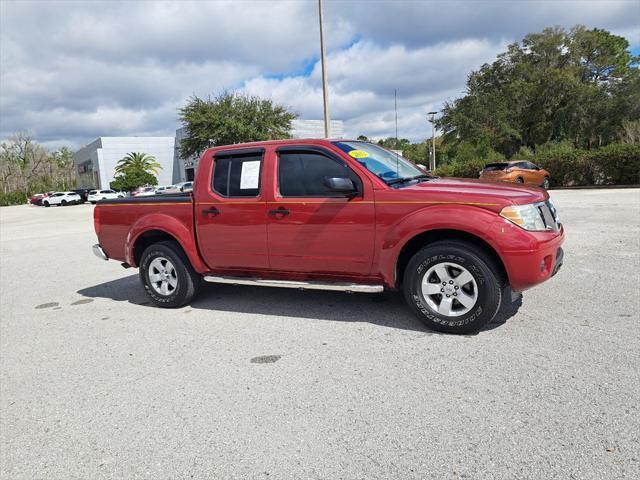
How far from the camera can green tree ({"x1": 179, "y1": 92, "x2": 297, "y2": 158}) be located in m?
38.0

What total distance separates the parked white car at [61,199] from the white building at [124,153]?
18.8 metres

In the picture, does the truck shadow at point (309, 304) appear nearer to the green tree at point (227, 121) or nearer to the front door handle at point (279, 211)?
the front door handle at point (279, 211)

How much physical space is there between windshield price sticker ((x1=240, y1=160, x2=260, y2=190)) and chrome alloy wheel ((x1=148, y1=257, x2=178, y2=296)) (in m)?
1.40

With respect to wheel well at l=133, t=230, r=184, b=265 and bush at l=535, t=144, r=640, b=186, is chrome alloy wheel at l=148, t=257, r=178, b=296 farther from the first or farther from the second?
bush at l=535, t=144, r=640, b=186

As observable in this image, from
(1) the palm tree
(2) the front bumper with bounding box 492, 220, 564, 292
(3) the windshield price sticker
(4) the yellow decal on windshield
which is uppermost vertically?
(1) the palm tree

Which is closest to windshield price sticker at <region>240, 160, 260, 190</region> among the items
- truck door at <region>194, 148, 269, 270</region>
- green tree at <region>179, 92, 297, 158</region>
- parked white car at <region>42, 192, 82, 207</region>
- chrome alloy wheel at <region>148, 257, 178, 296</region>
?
truck door at <region>194, 148, 269, 270</region>

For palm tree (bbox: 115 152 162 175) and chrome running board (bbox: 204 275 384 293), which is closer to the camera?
chrome running board (bbox: 204 275 384 293)

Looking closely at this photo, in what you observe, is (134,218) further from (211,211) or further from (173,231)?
(211,211)

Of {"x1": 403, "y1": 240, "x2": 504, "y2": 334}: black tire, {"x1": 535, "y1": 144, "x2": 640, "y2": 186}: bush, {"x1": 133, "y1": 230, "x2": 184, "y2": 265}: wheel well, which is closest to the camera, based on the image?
{"x1": 403, "y1": 240, "x2": 504, "y2": 334}: black tire

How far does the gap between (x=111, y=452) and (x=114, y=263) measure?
7.11 m

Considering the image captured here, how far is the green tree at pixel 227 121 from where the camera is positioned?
3802 cm

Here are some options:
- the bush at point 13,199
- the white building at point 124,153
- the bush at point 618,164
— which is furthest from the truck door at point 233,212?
the bush at point 13,199

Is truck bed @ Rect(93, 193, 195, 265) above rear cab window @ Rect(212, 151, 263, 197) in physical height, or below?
below

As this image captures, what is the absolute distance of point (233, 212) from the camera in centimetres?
510
